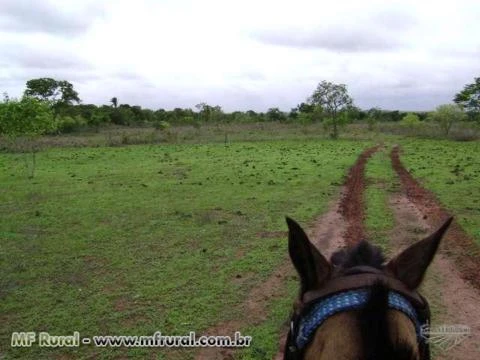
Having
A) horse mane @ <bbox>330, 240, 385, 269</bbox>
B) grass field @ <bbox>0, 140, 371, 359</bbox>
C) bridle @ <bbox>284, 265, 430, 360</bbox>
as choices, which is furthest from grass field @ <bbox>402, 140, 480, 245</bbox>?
bridle @ <bbox>284, 265, 430, 360</bbox>

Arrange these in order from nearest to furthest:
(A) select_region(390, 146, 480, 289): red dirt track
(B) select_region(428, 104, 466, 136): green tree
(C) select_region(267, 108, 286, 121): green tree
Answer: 1. (A) select_region(390, 146, 480, 289): red dirt track
2. (B) select_region(428, 104, 466, 136): green tree
3. (C) select_region(267, 108, 286, 121): green tree

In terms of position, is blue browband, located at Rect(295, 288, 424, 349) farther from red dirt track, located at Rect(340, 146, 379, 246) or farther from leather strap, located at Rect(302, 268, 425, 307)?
red dirt track, located at Rect(340, 146, 379, 246)

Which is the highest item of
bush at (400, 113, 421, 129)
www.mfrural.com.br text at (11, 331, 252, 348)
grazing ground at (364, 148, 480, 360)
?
bush at (400, 113, 421, 129)

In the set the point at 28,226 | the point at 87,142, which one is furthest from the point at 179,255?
the point at 87,142

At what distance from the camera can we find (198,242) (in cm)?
828

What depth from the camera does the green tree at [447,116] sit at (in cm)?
3631

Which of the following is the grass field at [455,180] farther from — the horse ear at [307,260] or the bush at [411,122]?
the bush at [411,122]

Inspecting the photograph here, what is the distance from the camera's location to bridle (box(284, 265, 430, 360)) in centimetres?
116

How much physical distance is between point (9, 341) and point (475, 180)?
1400 cm

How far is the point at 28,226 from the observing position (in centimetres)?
972

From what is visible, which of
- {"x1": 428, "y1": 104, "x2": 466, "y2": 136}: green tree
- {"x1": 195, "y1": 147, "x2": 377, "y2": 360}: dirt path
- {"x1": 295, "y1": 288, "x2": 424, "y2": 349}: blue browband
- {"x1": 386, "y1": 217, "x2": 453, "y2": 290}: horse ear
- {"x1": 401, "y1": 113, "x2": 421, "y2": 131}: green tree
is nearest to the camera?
{"x1": 295, "y1": 288, "x2": 424, "y2": 349}: blue browband

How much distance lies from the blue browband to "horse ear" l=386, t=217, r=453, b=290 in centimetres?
12

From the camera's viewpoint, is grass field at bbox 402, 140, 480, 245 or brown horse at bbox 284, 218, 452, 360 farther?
grass field at bbox 402, 140, 480, 245

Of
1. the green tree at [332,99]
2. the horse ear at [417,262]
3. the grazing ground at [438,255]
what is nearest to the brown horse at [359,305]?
the horse ear at [417,262]
